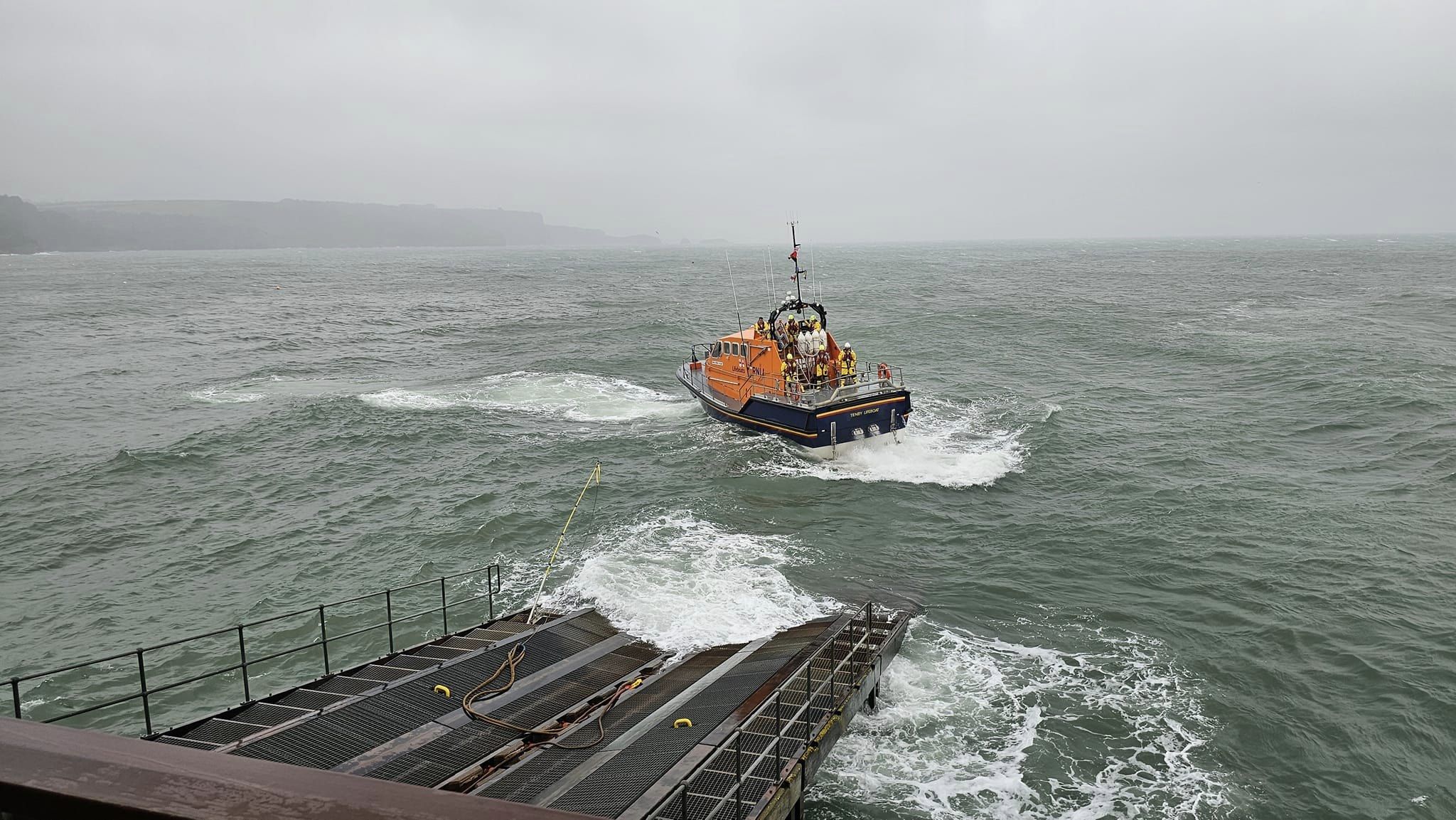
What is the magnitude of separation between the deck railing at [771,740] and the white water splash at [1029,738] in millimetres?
1166

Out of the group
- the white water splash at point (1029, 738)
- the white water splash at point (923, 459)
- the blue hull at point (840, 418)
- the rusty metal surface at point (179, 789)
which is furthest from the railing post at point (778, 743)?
the blue hull at point (840, 418)

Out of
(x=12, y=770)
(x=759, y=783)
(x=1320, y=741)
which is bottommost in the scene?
(x=1320, y=741)

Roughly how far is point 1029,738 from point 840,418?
12.8 metres

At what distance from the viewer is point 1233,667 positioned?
13.4m

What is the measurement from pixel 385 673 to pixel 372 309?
6776 centimetres

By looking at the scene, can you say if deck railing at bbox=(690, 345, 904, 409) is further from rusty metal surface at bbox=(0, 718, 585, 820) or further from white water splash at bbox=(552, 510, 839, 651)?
rusty metal surface at bbox=(0, 718, 585, 820)

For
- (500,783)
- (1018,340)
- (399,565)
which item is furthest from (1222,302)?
(500,783)

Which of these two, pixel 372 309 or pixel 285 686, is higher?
pixel 372 309

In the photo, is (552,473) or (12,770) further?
(552,473)

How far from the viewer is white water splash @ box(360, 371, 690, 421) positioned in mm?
31828

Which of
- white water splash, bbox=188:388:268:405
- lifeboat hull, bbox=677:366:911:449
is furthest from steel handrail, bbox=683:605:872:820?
white water splash, bbox=188:388:268:405

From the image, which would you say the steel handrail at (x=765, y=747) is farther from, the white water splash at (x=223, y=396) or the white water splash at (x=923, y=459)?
the white water splash at (x=223, y=396)

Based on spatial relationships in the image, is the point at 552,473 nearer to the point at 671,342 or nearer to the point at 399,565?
the point at 399,565

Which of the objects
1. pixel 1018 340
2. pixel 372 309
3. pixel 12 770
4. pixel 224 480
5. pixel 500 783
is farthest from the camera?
pixel 372 309
